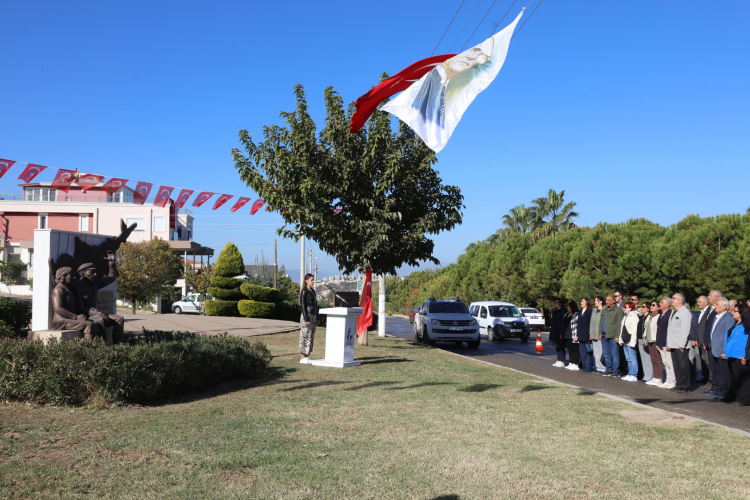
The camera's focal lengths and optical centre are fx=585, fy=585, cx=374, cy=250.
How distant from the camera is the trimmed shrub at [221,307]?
31250mm

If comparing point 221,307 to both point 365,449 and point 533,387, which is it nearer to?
point 533,387

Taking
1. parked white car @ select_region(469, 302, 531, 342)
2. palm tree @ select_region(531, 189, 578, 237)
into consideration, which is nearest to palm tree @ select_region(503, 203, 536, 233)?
palm tree @ select_region(531, 189, 578, 237)

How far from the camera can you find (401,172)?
16234 millimetres

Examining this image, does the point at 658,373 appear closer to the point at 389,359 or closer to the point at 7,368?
the point at 389,359

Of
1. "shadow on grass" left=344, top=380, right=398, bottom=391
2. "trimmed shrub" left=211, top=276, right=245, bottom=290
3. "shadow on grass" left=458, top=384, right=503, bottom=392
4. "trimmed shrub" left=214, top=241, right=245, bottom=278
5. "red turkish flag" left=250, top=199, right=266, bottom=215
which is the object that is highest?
"red turkish flag" left=250, top=199, right=266, bottom=215

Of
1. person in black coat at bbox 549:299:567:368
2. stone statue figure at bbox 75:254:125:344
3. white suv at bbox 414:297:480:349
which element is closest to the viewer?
stone statue figure at bbox 75:254:125:344

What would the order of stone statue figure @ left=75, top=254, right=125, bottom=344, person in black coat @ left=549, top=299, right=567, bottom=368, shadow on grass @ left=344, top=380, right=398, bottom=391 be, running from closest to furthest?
shadow on grass @ left=344, top=380, right=398, bottom=391 → stone statue figure @ left=75, top=254, right=125, bottom=344 → person in black coat @ left=549, top=299, right=567, bottom=368

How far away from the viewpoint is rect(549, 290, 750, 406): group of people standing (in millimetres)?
10039

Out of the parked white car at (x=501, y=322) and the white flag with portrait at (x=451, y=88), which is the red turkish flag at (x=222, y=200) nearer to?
the parked white car at (x=501, y=322)

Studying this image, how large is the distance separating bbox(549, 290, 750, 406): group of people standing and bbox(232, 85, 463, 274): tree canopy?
4616 mm

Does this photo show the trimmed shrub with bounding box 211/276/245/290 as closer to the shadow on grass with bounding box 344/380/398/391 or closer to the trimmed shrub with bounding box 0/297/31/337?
the trimmed shrub with bounding box 0/297/31/337

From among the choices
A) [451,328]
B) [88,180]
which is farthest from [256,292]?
[451,328]

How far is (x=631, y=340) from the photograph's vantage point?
12.5 m

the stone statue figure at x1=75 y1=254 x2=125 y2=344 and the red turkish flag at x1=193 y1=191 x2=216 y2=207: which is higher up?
the red turkish flag at x1=193 y1=191 x2=216 y2=207
